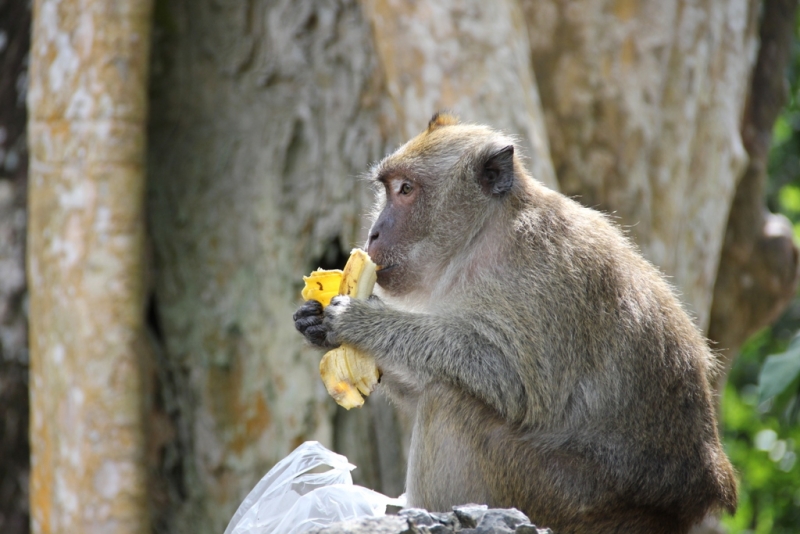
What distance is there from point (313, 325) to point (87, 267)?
2.27 m

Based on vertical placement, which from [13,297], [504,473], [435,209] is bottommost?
[13,297]

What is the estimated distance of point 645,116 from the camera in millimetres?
6211

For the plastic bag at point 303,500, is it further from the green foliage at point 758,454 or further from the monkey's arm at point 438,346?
the green foliage at point 758,454

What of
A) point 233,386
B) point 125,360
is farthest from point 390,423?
point 125,360

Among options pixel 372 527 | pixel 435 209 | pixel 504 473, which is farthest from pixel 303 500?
pixel 435 209

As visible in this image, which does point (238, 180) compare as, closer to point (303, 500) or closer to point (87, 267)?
point (87, 267)

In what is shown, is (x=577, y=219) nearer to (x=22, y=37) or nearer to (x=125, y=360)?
(x=125, y=360)

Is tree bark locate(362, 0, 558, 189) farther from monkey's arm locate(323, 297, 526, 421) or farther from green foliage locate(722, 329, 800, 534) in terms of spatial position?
green foliage locate(722, 329, 800, 534)

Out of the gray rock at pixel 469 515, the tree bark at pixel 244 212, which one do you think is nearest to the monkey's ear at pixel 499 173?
the gray rock at pixel 469 515

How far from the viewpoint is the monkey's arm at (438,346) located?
363cm

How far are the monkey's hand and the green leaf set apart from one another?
1.82 metres

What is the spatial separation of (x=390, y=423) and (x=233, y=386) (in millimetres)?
1182

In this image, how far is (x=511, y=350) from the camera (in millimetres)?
3652

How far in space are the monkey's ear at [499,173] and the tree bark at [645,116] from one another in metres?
2.14
